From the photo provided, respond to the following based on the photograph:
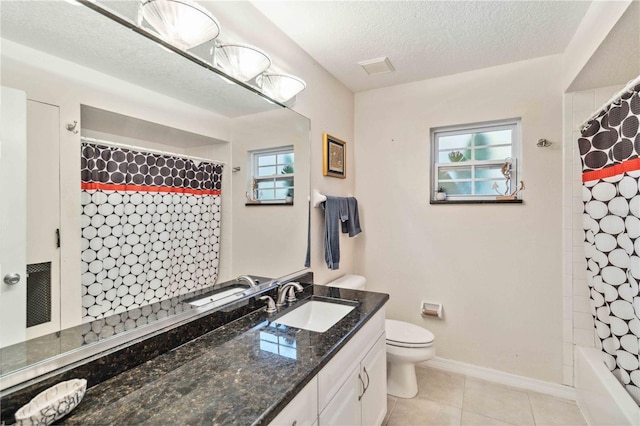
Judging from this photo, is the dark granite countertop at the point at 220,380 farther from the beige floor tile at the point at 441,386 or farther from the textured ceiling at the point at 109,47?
the beige floor tile at the point at 441,386

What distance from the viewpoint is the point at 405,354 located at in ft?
6.55

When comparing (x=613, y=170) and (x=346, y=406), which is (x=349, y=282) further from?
(x=613, y=170)

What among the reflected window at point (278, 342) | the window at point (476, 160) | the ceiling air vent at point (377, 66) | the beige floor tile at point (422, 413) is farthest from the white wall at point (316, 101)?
the beige floor tile at point (422, 413)

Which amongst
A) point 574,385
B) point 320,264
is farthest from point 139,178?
point 574,385

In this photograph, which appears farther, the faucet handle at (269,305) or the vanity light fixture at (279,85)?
the vanity light fixture at (279,85)

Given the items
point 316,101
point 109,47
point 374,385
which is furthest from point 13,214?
point 316,101

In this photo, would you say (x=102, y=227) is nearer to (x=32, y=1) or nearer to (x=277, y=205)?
(x=32, y=1)

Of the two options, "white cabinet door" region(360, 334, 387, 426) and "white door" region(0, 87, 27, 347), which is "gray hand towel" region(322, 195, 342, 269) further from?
"white door" region(0, 87, 27, 347)

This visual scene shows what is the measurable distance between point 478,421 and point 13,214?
2395mm

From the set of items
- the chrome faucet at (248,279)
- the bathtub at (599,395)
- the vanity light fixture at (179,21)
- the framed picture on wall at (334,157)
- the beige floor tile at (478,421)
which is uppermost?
the vanity light fixture at (179,21)

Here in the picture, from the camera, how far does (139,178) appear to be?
3.47ft

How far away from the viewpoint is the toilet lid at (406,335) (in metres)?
2.01

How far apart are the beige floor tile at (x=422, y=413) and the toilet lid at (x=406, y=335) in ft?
1.34

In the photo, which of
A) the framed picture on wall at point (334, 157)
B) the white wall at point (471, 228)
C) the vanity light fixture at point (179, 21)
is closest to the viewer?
the vanity light fixture at point (179, 21)
